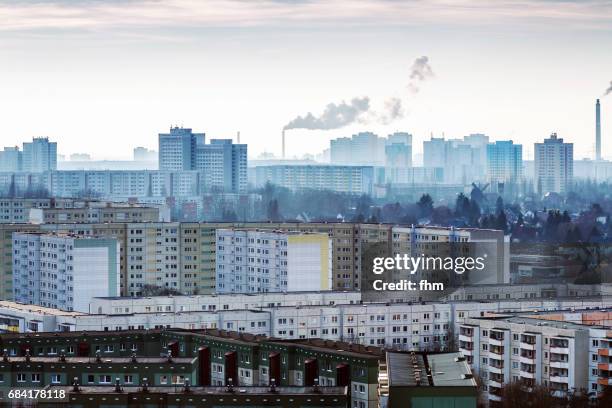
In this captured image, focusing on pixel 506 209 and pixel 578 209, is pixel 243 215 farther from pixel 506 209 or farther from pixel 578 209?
pixel 578 209

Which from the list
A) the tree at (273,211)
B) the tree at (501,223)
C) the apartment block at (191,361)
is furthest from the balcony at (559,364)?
the tree at (273,211)

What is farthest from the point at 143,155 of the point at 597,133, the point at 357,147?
the point at 597,133

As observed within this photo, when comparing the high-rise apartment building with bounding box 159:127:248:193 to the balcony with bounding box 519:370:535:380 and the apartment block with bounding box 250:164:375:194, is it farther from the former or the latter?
the balcony with bounding box 519:370:535:380

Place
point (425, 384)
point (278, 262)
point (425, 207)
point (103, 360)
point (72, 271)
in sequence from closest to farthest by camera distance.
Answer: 1. point (425, 384)
2. point (103, 360)
3. point (72, 271)
4. point (278, 262)
5. point (425, 207)

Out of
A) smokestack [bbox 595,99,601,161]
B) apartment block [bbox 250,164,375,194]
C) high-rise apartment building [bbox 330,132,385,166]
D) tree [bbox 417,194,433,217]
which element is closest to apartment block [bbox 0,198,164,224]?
tree [bbox 417,194,433,217]

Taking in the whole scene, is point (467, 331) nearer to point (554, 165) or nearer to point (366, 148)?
point (554, 165)

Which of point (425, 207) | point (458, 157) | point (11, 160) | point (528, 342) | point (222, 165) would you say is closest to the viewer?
point (528, 342)
